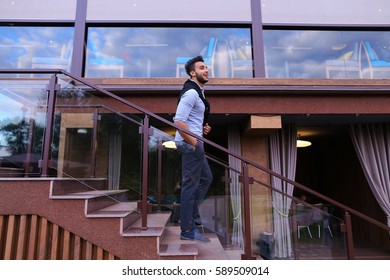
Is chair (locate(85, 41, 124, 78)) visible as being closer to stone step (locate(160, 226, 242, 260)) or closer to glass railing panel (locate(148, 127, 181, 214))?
glass railing panel (locate(148, 127, 181, 214))

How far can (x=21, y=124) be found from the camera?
9.01ft

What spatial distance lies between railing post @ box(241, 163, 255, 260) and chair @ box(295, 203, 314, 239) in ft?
1.93

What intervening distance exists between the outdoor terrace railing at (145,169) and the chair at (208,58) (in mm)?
2404

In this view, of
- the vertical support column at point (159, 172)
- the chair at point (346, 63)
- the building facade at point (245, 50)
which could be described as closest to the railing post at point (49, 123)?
the vertical support column at point (159, 172)

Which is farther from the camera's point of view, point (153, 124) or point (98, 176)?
point (98, 176)

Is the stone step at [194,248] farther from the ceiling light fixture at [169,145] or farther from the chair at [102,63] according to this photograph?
the chair at [102,63]

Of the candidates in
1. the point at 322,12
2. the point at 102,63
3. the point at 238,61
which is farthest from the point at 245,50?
the point at 102,63

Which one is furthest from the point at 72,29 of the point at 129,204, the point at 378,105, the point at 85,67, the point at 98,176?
the point at 378,105

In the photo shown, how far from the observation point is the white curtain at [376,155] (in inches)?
200

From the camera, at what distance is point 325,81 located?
15.0 feet
